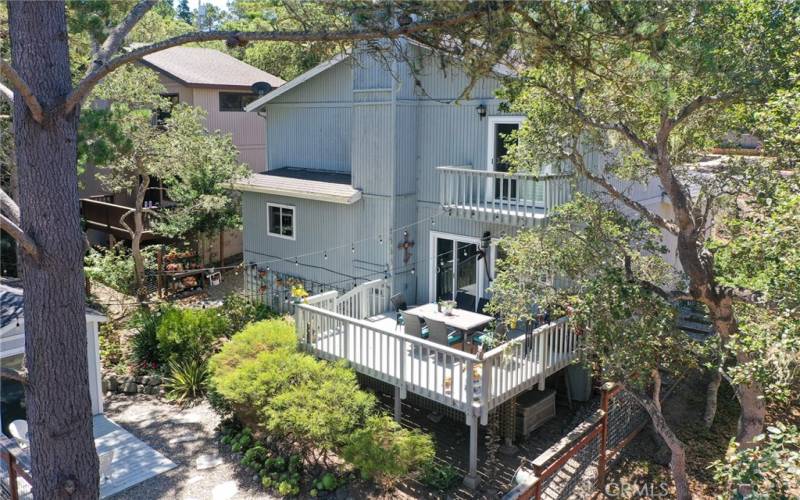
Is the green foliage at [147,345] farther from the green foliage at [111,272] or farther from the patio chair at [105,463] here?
the green foliage at [111,272]

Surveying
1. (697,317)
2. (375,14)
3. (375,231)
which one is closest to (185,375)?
(375,231)

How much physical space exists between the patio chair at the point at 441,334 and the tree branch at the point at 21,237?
283 inches

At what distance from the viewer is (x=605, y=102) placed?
362 inches

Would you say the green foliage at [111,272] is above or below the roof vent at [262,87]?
below

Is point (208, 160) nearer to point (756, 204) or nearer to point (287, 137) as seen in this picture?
point (287, 137)

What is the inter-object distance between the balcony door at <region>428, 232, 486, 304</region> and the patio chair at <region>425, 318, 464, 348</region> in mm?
2092

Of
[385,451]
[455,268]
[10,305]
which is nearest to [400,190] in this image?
[455,268]

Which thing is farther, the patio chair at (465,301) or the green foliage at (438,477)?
the patio chair at (465,301)

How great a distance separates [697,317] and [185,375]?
10.3 m

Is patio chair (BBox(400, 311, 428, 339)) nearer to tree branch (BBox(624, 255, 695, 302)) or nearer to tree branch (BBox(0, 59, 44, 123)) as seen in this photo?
tree branch (BBox(624, 255, 695, 302))

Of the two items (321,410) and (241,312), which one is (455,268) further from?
(321,410)

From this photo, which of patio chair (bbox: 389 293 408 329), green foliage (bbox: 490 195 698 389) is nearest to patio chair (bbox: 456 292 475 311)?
patio chair (bbox: 389 293 408 329)

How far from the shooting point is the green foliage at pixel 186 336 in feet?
43.3

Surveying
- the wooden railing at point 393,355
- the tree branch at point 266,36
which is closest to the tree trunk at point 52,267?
the tree branch at point 266,36
